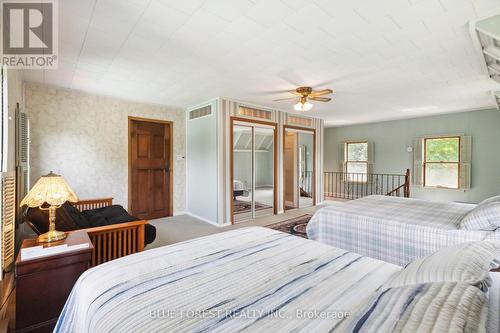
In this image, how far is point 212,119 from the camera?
4.71m

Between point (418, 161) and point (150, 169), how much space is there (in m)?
6.94

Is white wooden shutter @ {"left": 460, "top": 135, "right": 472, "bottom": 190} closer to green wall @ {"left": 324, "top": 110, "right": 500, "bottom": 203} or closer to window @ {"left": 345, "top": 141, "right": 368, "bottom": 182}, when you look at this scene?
green wall @ {"left": 324, "top": 110, "right": 500, "bottom": 203}

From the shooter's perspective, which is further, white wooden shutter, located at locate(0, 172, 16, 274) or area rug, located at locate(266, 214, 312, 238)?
area rug, located at locate(266, 214, 312, 238)

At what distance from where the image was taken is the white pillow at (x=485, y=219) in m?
1.96

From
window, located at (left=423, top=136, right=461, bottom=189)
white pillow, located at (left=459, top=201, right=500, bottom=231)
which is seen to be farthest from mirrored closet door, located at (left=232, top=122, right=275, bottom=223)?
window, located at (left=423, top=136, right=461, bottom=189)

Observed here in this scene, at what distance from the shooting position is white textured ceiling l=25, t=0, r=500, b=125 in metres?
1.94

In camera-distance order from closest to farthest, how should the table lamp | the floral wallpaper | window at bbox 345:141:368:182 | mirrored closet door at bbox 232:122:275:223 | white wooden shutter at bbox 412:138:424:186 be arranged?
the table lamp < the floral wallpaper < mirrored closet door at bbox 232:122:275:223 < white wooden shutter at bbox 412:138:424:186 < window at bbox 345:141:368:182

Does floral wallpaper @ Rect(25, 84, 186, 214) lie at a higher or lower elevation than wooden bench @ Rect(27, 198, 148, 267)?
higher

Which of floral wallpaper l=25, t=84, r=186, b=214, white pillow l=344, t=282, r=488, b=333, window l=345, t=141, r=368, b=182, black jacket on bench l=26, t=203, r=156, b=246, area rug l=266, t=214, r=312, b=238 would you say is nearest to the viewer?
white pillow l=344, t=282, r=488, b=333

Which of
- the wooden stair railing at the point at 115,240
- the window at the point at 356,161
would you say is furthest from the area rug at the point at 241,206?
the window at the point at 356,161

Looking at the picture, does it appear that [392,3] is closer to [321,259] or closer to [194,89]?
[321,259]

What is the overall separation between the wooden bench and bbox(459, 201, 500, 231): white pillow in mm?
3090

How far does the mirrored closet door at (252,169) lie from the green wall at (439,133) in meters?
3.92

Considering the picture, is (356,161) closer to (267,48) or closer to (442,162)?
(442,162)
